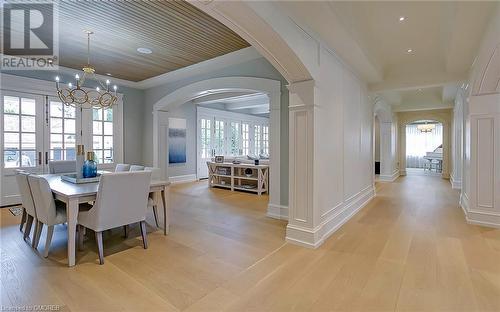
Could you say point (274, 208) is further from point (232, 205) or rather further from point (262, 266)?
point (262, 266)

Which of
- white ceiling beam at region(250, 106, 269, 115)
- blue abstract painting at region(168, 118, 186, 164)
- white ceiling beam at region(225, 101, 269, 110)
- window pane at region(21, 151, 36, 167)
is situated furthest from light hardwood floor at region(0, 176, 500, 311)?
white ceiling beam at region(250, 106, 269, 115)

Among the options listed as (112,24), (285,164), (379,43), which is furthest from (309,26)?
(112,24)

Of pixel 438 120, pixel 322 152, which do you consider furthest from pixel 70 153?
pixel 438 120

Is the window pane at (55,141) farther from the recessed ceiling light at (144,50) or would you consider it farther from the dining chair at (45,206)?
the dining chair at (45,206)

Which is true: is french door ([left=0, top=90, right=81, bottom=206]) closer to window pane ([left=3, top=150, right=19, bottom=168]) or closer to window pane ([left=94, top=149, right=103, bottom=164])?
window pane ([left=3, top=150, right=19, bottom=168])

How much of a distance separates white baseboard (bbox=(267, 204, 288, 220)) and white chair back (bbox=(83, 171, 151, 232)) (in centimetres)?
211

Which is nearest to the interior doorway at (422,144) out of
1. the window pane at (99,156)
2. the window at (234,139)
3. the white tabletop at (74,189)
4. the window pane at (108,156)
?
the window at (234,139)

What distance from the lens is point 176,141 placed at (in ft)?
26.0

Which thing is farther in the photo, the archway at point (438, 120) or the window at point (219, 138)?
the archway at point (438, 120)

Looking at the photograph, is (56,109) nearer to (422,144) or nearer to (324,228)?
(324,228)

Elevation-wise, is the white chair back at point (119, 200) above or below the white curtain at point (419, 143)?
below

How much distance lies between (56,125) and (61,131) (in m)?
0.15

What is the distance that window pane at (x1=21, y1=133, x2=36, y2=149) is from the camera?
4.99 m

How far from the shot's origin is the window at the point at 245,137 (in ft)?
34.9
